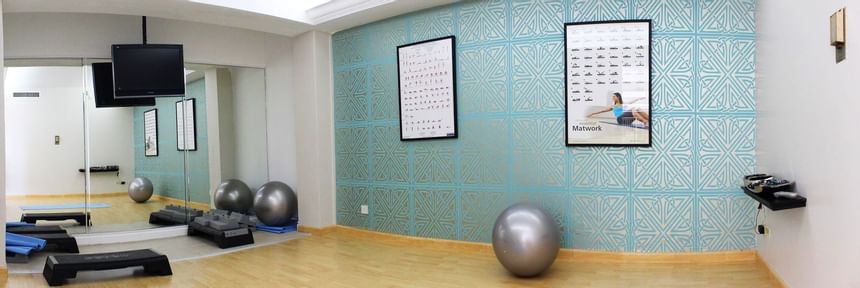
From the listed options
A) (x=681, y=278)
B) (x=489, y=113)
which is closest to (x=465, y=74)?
(x=489, y=113)

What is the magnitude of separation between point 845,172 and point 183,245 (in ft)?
19.7

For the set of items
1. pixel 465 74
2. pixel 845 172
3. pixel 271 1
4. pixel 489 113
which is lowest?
pixel 845 172

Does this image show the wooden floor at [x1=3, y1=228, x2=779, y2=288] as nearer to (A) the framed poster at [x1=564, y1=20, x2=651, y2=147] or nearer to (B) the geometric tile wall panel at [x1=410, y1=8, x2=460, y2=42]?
(A) the framed poster at [x1=564, y1=20, x2=651, y2=147]

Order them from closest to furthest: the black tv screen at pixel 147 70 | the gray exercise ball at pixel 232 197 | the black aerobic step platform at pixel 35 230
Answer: the black aerobic step platform at pixel 35 230 < the black tv screen at pixel 147 70 < the gray exercise ball at pixel 232 197

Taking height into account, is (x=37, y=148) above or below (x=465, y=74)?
below

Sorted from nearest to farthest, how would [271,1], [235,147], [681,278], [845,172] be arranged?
[845,172] → [681,278] → [271,1] → [235,147]

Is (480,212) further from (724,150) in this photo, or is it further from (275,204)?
(275,204)

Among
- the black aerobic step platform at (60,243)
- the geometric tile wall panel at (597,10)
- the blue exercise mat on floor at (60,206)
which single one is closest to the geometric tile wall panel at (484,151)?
the geometric tile wall panel at (597,10)

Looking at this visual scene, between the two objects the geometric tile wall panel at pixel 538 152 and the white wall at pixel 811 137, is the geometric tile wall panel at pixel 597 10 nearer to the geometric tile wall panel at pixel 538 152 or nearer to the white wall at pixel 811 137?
the geometric tile wall panel at pixel 538 152

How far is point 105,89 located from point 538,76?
4974 mm

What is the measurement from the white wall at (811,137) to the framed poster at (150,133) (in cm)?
653

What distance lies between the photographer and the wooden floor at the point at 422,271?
422 centimetres

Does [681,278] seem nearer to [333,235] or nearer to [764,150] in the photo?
[764,150]

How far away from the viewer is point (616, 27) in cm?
477
